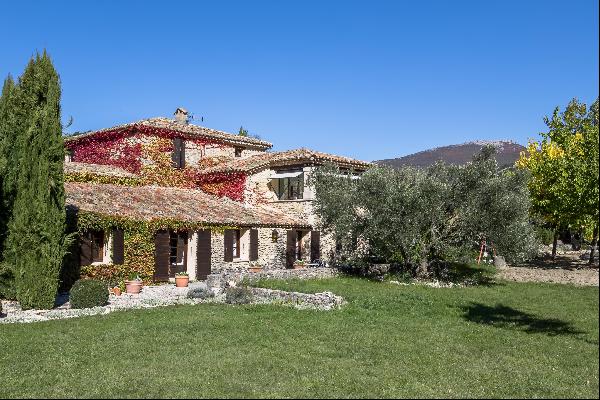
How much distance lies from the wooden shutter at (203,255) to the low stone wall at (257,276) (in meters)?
3.68

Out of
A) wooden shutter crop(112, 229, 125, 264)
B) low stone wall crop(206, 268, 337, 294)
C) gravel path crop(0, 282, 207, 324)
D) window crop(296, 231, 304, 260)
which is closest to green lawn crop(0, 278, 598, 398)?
gravel path crop(0, 282, 207, 324)

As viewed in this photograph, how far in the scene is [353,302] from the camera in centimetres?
1686

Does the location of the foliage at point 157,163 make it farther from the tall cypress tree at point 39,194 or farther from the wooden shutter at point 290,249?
the tall cypress tree at point 39,194

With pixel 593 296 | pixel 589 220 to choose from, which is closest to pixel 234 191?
pixel 589 220

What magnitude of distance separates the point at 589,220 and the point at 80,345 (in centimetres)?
2502

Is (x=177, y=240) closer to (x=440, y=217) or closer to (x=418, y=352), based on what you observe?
(x=440, y=217)

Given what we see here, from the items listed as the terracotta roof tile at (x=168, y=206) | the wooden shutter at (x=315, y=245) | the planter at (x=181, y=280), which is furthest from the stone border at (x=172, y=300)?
the wooden shutter at (x=315, y=245)

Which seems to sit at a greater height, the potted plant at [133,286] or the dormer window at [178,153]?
the dormer window at [178,153]

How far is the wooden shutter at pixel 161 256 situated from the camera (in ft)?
78.8

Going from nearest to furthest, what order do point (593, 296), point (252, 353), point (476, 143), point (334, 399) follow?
point (593, 296)
point (334, 399)
point (252, 353)
point (476, 143)

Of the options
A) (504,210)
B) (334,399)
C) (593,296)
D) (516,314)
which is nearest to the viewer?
(593,296)

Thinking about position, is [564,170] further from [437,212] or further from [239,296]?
[239,296]

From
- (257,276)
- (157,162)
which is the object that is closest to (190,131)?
(157,162)

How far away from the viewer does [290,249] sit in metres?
30.4
